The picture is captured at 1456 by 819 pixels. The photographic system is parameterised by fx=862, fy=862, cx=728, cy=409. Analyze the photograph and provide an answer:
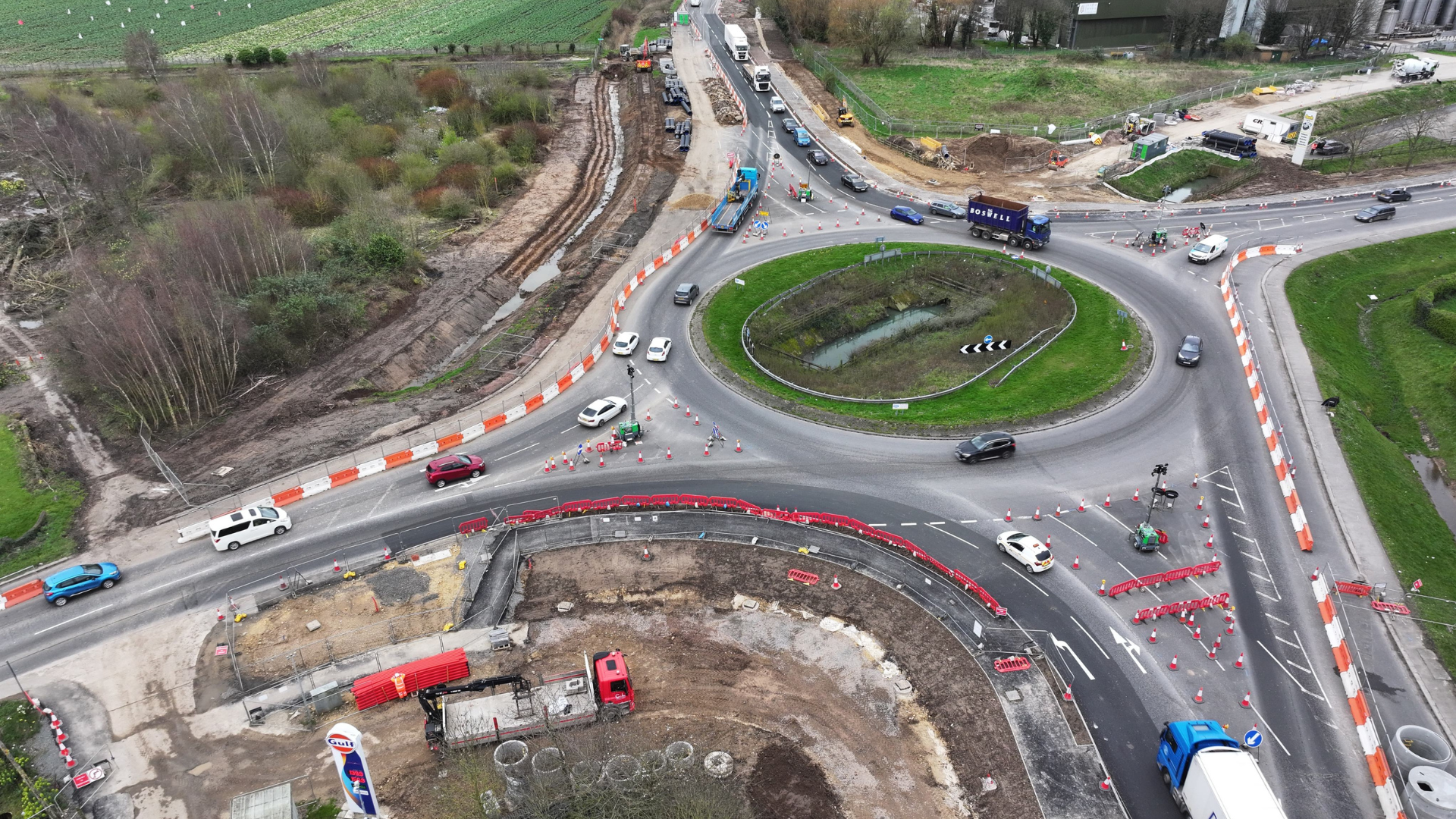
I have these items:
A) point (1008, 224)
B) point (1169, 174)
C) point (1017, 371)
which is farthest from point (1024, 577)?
point (1169, 174)

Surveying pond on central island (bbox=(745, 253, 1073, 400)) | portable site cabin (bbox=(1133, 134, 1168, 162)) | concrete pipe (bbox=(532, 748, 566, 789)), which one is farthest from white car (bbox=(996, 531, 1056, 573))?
portable site cabin (bbox=(1133, 134, 1168, 162))

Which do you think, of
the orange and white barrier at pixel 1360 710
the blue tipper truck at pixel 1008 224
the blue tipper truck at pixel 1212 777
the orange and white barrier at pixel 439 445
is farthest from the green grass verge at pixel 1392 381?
the orange and white barrier at pixel 439 445

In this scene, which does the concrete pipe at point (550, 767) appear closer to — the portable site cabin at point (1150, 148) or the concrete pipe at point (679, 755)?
the concrete pipe at point (679, 755)

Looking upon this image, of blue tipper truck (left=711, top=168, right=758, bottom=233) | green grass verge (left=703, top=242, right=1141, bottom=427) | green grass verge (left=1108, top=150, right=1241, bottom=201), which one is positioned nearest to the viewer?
green grass verge (left=703, top=242, right=1141, bottom=427)

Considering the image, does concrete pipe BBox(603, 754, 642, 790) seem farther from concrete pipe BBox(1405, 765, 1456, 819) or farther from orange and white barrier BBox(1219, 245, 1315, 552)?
orange and white barrier BBox(1219, 245, 1315, 552)

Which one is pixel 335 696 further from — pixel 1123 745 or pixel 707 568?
pixel 1123 745

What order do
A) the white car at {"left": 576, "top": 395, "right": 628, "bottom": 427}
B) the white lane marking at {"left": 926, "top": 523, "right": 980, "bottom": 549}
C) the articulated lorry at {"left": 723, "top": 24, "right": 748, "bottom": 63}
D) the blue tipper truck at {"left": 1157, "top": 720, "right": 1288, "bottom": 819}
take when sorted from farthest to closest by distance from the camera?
the articulated lorry at {"left": 723, "top": 24, "right": 748, "bottom": 63} → the white car at {"left": 576, "top": 395, "right": 628, "bottom": 427} → the white lane marking at {"left": 926, "top": 523, "right": 980, "bottom": 549} → the blue tipper truck at {"left": 1157, "top": 720, "right": 1288, "bottom": 819}

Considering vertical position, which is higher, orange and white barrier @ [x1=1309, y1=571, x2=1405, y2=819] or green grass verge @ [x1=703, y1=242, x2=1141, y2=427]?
green grass verge @ [x1=703, y1=242, x2=1141, y2=427]
